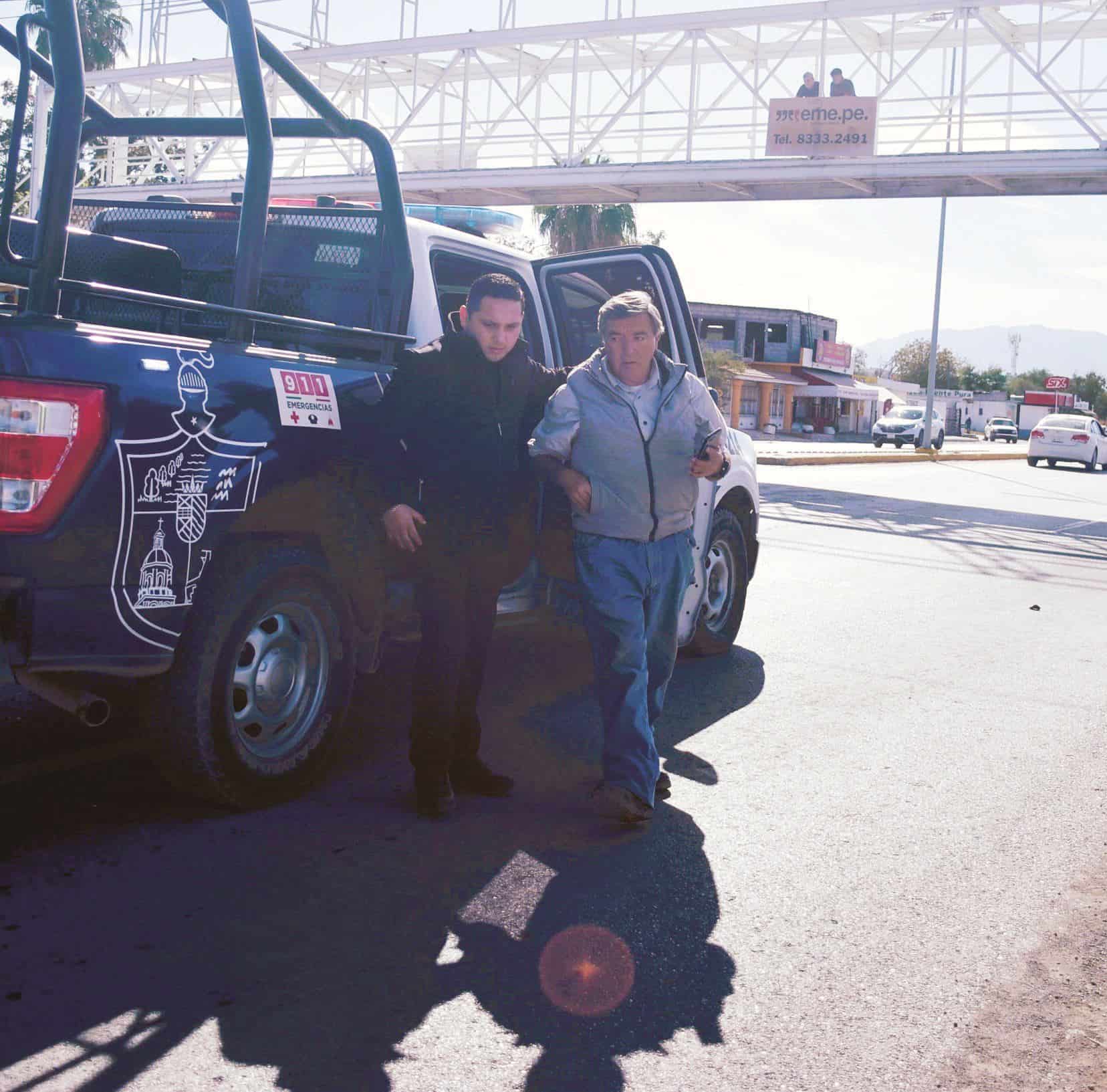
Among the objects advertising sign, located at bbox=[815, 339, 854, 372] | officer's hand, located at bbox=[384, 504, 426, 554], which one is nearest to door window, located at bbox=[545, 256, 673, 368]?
officer's hand, located at bbox=[384, 504, 426, 554]

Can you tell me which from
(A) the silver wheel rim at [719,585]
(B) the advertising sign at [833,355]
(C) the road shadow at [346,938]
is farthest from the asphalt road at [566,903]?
(B) the advertising sign at [833,355]

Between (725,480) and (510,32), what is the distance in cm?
2395

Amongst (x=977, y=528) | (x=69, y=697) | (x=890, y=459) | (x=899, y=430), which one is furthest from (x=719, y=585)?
(x=899, y=430)

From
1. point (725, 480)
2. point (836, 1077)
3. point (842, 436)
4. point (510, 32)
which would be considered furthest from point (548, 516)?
point (842, 436)

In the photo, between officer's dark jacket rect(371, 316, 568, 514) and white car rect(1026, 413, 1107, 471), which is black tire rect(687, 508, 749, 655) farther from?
white car rect(1026, 413, 1107, 471)

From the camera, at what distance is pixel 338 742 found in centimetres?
543

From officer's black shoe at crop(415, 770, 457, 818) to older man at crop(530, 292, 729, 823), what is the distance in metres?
0.51

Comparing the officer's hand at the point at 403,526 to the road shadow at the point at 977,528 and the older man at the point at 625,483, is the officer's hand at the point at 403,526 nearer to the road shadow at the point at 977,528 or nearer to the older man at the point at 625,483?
the older man at the point at 625,483

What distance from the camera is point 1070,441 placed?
36.7 meters

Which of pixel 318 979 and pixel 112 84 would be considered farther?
Answer: pixel 112 84

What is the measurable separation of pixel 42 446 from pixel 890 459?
3455cm

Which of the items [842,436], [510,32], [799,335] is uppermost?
[510,32]

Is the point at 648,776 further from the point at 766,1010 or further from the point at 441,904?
the point at 766,1010

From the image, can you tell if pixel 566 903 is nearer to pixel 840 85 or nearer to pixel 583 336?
pixel 583 336
